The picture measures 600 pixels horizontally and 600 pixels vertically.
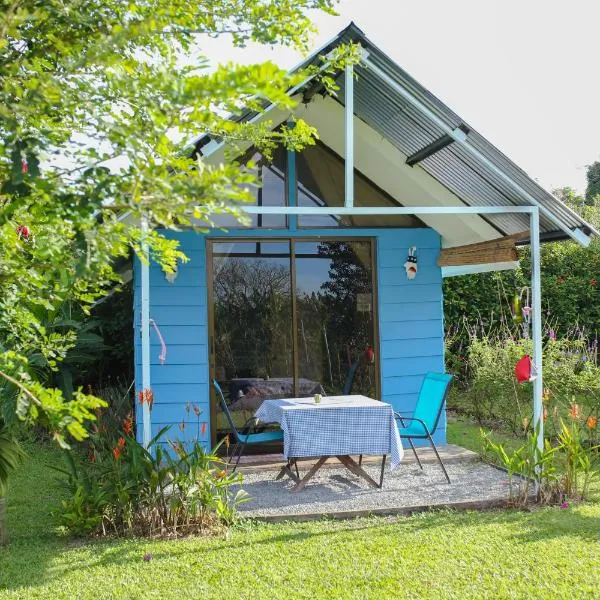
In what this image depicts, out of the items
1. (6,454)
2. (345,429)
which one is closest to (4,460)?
(6,454)

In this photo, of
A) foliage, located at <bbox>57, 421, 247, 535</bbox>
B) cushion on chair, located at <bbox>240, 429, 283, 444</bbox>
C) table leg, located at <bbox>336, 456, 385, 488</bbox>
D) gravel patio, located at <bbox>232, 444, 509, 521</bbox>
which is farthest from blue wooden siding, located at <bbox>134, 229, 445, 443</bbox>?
foliage, located at <bbox>57, 421, 247, 535</bbox>

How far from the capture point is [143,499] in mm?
5316

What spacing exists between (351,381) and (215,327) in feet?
5.32

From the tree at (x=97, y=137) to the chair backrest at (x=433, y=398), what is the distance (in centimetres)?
423

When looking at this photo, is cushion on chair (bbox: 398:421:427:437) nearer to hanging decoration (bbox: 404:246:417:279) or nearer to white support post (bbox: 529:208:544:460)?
white support post (bbox: 529:208:544:460)

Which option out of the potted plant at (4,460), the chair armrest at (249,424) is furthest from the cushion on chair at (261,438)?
the potted plant at (4,460)

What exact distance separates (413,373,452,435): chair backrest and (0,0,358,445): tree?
423cm

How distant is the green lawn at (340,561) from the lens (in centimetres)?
421

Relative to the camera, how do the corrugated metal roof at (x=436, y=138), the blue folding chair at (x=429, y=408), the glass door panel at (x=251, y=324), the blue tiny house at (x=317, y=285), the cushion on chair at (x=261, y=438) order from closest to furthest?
the corrugated metal roof at (x=436, y=138) < the cushion on chair at (x=261, y=438) < the blue folding chair at (x=429, y=408) < the blue tiny house at (x=317, y=285) < the glass door panel at (x=251, y=324)

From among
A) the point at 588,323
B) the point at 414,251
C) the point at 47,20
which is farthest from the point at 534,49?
the point at 47,20

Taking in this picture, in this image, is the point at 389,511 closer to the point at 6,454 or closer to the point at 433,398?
the point at 433,398

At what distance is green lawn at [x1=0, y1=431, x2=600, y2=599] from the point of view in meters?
4.21

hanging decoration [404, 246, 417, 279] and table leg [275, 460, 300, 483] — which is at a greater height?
hanging decoration [404, 246, 417, 279]

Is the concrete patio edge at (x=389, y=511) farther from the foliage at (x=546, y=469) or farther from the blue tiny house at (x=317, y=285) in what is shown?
the blue tiny house at (x=317, y=285)
